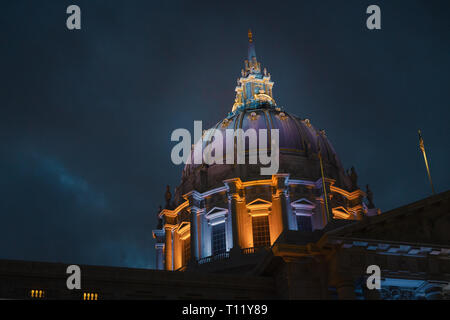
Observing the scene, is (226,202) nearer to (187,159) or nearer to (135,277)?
(187,159)

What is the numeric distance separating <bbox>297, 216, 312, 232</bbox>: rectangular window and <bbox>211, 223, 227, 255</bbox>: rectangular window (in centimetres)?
729

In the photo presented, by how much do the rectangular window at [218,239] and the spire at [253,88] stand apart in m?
17.6

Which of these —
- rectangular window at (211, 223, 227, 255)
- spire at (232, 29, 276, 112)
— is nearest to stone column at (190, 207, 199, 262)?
rectangular window at (211, 223, 227, 255)

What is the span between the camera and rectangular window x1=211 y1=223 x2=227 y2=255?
51.9m

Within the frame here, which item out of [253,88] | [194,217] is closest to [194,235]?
[194,217]

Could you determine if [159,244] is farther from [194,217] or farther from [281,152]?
[281,152]

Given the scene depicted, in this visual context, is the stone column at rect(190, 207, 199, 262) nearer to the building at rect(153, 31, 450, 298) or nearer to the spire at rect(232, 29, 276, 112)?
the building at rect(153, 31, 450, 298)

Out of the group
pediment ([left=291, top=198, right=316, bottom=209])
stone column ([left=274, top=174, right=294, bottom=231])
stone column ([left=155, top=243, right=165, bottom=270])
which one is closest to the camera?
stone column ([left=274, top=174, right=294, bottom=231])

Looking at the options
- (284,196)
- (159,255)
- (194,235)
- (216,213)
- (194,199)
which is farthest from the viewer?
(159,255)

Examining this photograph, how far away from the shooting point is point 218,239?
52.7 metres

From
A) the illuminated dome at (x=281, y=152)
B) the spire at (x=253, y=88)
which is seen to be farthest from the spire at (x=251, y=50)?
the illuminated dome at (x=281, y=152)

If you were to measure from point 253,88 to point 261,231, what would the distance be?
2278 centimetres

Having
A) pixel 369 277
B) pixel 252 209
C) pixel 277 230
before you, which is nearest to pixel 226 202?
pixel 252 209

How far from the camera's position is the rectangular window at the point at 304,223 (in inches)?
2045
